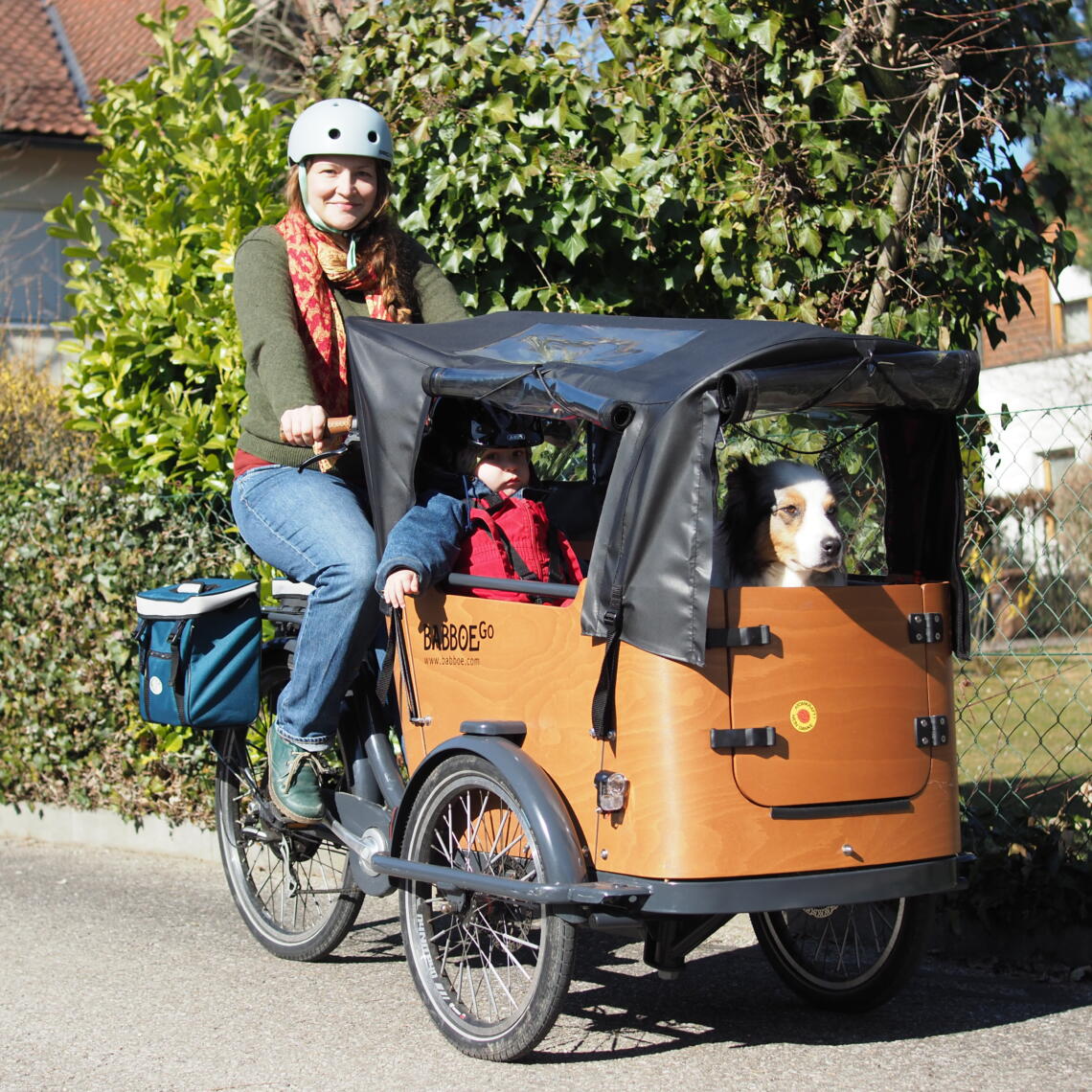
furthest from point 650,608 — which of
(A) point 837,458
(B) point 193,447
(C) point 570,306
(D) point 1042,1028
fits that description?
(B) point 193,447

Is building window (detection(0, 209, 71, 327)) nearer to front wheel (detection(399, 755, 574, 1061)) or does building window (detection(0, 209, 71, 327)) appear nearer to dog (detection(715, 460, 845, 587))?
front wheel (detection(399, 755, 574, 1061))

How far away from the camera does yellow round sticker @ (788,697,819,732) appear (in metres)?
3.59

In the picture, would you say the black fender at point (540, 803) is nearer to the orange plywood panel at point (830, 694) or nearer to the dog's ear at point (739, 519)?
the orange plywood panel at point (830, 694)

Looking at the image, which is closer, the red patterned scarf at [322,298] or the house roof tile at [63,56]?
the red patterned scarf at [322,298]

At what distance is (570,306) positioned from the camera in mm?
6285

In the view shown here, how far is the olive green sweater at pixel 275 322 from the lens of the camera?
4.59 meters

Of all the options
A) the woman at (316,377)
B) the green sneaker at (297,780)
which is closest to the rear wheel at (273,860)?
the green sneaker at (297,780)

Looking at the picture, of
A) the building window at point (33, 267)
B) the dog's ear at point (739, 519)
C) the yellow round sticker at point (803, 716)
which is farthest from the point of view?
the building window at point (33, 267)

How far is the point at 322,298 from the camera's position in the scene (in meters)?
4.86

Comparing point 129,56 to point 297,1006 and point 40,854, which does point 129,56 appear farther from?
point 297,1006

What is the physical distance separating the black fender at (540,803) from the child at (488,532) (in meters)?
0.42

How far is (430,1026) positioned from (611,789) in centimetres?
119

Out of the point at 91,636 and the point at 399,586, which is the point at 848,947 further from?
the point at 91,636

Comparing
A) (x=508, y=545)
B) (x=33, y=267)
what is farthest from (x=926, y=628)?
(x=33, y=267)
